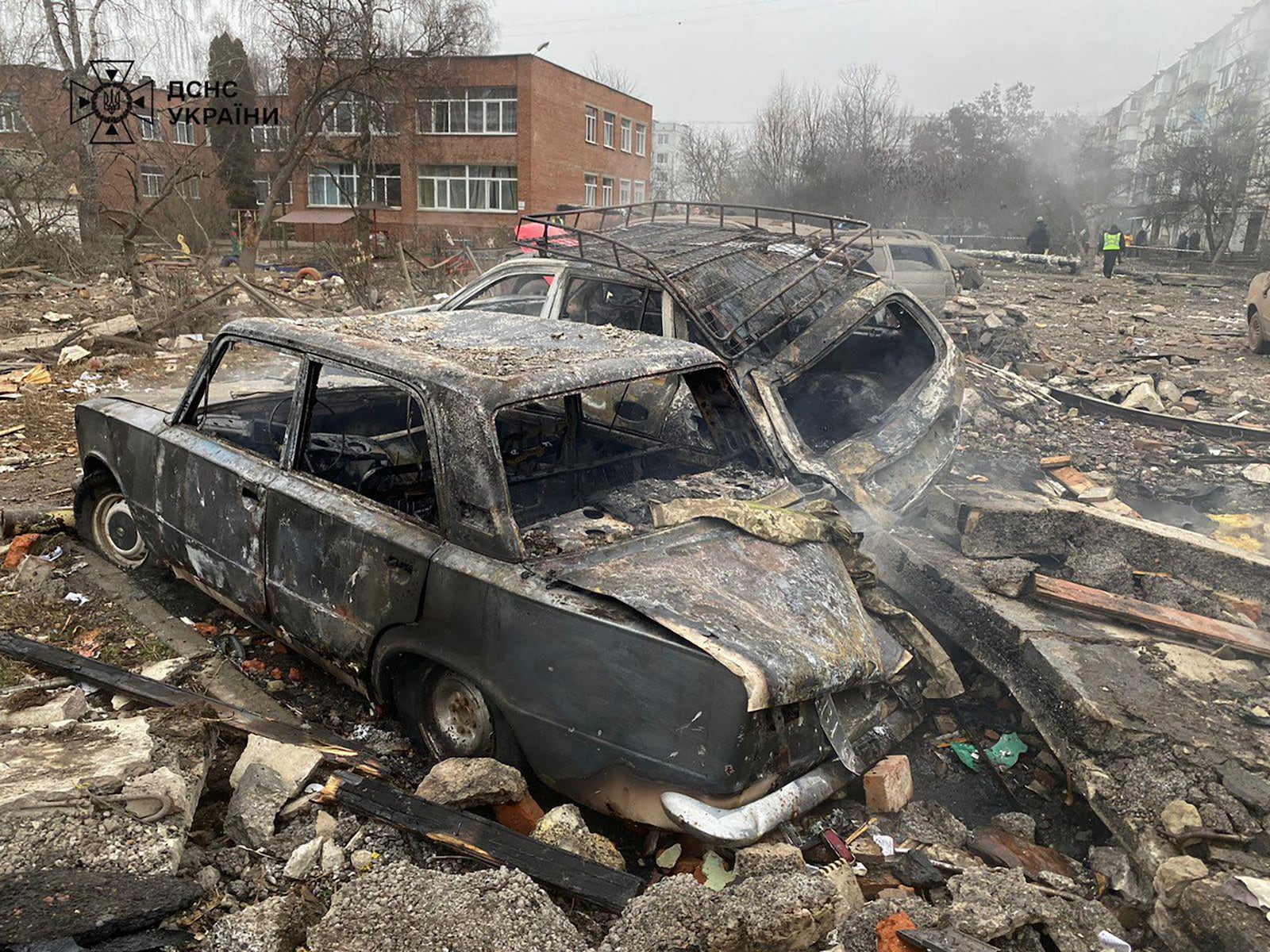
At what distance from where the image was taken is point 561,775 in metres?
2.75

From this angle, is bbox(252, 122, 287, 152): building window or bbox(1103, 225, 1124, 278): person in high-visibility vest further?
bbox(252, 122, 287, 152): building window

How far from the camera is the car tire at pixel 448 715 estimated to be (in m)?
2.90

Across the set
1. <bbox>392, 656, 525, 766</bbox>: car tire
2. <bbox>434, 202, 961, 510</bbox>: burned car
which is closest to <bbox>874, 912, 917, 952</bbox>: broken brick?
<bbox>392, 656, 525, 766</bbox>: car tire

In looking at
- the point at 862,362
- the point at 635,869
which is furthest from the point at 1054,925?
the point at 862,362

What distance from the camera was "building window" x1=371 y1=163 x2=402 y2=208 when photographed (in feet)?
123

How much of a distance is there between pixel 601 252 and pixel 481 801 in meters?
3.94

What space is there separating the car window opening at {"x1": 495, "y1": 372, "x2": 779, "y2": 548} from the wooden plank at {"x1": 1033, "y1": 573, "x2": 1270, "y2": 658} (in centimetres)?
130

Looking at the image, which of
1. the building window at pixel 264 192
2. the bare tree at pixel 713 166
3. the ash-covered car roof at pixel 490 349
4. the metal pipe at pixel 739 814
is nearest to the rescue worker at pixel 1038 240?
the bare tree at pixel 713 166

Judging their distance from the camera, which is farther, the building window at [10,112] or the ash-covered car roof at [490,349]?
the building window at [10,112]

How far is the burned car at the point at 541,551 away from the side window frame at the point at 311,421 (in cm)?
1

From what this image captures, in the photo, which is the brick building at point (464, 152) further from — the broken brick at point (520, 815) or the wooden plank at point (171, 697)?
the broken brick at point (520, 815)

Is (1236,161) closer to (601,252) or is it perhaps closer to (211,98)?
(601,252)

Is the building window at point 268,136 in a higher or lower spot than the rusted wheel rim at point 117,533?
higher

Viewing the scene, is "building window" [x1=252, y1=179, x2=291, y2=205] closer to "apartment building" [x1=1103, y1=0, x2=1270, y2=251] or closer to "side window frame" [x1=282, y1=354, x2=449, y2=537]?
"apartment building" [x1=1103, y1=0, x2=1270, y2=251]
